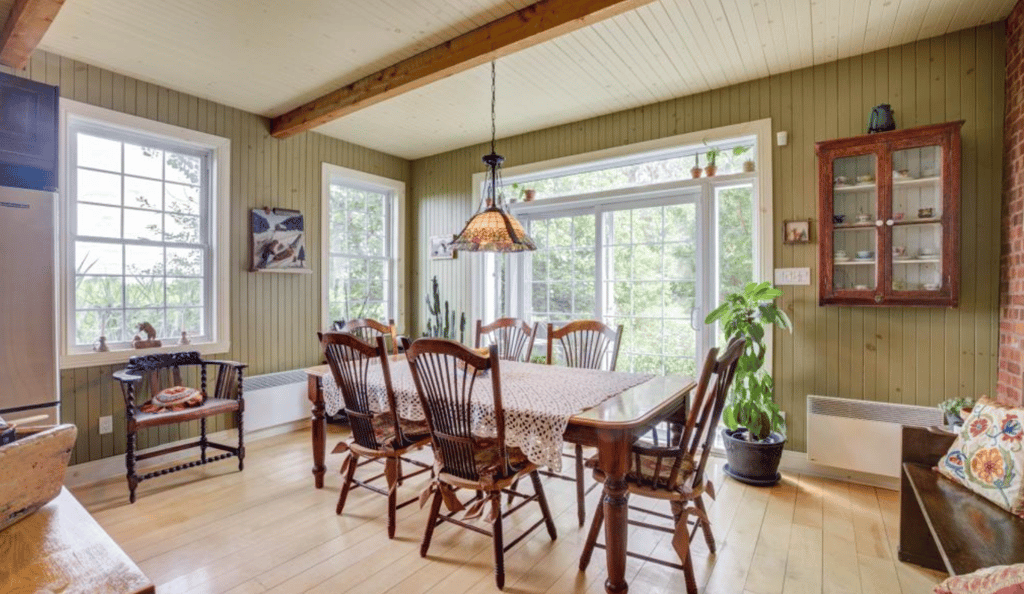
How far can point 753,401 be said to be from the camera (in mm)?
3004

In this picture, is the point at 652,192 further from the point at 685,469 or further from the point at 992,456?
the point at 992,456

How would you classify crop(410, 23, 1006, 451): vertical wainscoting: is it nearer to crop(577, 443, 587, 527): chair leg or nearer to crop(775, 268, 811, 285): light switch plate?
crop(775, 268, 811, 285): light switch plate

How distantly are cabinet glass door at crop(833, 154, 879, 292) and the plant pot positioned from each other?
1038mm

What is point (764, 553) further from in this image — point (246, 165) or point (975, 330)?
point (246, 165)

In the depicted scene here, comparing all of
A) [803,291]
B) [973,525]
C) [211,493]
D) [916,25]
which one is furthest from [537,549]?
[916,25]

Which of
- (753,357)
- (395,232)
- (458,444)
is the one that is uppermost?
(395,232)

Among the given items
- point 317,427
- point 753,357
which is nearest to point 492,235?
point 317,427

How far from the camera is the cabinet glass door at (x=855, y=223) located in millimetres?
2881

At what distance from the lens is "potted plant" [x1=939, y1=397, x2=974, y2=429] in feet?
7.64

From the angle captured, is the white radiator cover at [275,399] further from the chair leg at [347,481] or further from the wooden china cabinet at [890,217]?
the wooden china cabinet at [890,217]

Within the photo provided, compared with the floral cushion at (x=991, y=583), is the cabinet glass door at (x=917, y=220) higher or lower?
higher

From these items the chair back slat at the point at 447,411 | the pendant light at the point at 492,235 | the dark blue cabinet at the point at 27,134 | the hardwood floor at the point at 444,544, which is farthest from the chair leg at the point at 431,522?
the dark blue cabinet at the point at 27,134

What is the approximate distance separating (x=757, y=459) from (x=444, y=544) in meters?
1.98

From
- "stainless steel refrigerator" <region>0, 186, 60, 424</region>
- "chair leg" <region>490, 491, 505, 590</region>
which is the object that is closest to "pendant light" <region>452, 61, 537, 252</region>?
"chair leg" <region>490, 491, 505, 590</region>
